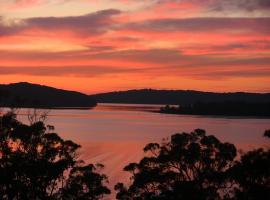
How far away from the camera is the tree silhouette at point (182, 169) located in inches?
1271

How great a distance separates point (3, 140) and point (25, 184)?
358 cm

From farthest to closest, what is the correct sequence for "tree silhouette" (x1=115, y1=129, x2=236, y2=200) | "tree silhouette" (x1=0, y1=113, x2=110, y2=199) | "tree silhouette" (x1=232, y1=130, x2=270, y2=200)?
"tree silhouette" (x1=115, y1=129, x2=236, y2=200), "tree silhouette" (x1=0, y1=113, x2=110, y2=199), "tree silhouette" (x1=232, y1=130, x2=270, y2=200)

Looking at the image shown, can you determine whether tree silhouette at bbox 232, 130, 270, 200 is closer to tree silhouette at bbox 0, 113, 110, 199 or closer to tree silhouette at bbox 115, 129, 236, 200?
tree silhouette at bbox 115, 129, 236, 200

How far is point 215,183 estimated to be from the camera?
3294cm

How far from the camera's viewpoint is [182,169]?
36.2 metres

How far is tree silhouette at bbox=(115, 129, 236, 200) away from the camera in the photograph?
32.3m

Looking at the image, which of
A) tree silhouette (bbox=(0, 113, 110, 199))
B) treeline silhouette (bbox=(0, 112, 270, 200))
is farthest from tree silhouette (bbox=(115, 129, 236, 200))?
tree silhouette (bbox=(0, 113, 110, 199))

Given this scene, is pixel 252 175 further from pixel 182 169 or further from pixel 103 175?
pixel 103 175

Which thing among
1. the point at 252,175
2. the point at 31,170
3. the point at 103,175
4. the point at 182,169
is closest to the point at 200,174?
the point at 182,169

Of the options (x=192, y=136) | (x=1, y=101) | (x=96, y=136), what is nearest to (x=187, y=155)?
(x=192, y=136)

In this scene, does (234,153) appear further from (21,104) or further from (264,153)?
(21,104)

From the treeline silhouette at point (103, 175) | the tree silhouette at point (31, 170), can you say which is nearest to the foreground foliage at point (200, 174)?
the treeline silhouette at point (103, 175)

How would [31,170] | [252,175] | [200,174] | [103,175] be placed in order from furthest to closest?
[200,174] < [103,175] < [252,175] < [31,170]

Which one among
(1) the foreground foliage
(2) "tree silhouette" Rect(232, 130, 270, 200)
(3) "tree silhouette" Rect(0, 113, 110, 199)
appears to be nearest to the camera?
(2) "tree silhouette" Rect(232, 130, 270, 200)
